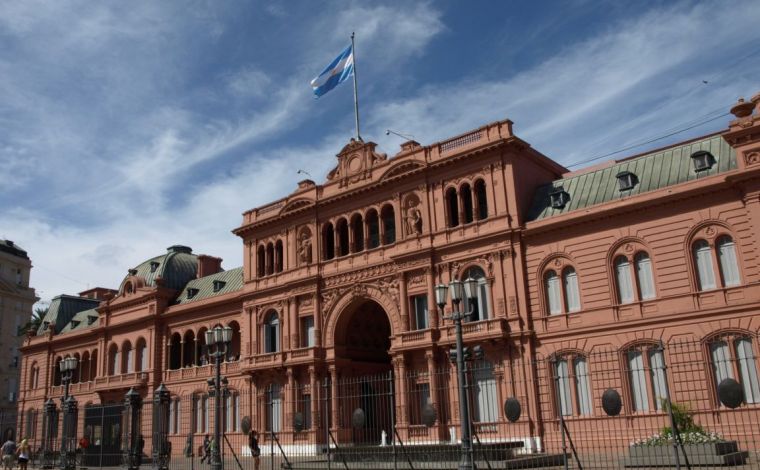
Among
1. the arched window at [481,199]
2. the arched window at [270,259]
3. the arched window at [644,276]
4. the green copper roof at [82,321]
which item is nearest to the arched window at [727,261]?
the arched window at [644,276]

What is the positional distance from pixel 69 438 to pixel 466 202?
22.5 metres

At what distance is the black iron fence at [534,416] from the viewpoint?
2400 cm

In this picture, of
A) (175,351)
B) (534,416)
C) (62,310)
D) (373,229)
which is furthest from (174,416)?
(534,416)

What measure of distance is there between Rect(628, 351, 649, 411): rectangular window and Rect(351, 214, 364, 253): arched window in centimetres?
1720

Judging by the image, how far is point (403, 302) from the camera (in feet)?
128

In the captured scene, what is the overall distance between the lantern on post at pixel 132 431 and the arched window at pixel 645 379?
20.4 meters

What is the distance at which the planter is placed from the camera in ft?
71.1

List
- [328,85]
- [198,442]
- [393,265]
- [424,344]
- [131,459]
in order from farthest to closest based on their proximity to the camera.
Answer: [198,442] → [328,85] → [393,265] → [424,344] → [131,459]

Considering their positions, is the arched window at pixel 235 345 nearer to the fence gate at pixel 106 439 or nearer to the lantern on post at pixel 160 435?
the fence gate at pixel 106 439

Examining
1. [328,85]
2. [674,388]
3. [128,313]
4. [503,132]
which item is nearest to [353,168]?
[328,85]

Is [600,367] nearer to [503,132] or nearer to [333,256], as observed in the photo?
[503,132]

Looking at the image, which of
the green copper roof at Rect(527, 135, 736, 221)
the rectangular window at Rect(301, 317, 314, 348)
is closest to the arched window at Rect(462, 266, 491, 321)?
the green copper roof at Rect(527, 135, 736, 221)

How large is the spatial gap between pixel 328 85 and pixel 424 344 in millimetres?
17017

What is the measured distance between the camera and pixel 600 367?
31.5 m
